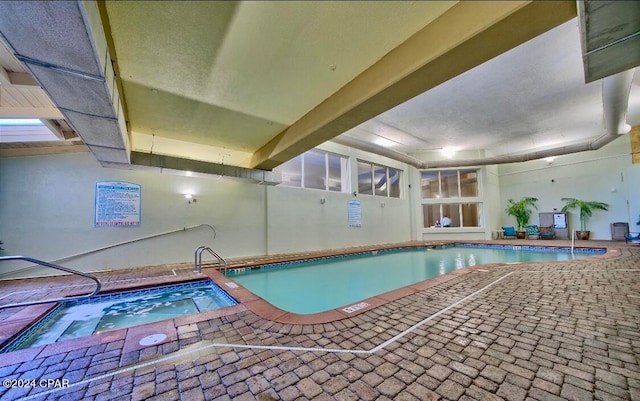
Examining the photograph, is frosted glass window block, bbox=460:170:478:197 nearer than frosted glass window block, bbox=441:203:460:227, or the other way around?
frosted glass window block, bbox=460:170:478:197

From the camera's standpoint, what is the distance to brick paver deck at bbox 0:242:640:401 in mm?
1494

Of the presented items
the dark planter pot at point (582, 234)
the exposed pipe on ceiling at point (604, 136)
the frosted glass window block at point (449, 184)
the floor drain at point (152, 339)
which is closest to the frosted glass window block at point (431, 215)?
the frosted glass window block at point (449, 184)

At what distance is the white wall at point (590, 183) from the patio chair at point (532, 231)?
22.0 inches

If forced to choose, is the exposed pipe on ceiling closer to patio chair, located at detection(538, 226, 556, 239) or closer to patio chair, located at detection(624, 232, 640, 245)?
patio chair, located at detection(624, 232, 640, 245)

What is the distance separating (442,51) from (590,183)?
13.8 metres

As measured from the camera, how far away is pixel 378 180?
37.8ft

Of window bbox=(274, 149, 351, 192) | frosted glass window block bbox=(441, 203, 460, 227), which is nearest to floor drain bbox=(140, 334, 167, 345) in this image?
window bbox=(274, 149, 351, 192)

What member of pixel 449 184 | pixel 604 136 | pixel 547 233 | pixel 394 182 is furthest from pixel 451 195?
pixel 604 136

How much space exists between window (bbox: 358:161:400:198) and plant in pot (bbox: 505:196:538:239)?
5897 millimetres

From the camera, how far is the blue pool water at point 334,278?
403 centimetres

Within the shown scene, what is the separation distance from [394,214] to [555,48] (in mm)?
7897

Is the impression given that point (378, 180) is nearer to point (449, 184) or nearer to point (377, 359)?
point (449, 184)

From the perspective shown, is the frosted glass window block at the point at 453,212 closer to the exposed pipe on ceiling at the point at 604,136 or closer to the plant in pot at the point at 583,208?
the exposed pipe on ceiling at the point at 604,136

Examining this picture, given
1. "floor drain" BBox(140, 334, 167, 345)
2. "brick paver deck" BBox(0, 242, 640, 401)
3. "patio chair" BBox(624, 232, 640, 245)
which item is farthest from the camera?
"patio chair" BBox(624, 232, 640, 245)
